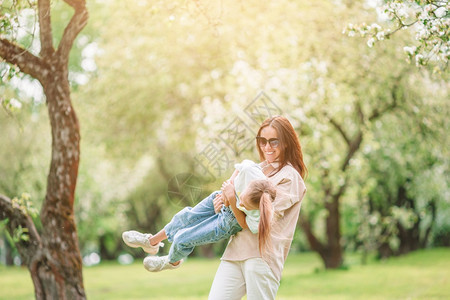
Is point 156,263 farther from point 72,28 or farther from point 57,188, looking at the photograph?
point 72,28

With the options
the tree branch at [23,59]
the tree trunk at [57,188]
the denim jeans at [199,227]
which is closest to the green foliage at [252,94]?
the tree trunk at [57,188]

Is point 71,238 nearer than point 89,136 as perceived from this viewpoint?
Yes

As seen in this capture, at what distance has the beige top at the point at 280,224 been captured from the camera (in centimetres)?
392

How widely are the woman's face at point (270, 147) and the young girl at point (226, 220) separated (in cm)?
25

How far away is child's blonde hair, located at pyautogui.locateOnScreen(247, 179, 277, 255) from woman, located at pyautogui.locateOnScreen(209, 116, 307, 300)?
13 cm

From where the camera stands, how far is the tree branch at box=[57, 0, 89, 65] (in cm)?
693

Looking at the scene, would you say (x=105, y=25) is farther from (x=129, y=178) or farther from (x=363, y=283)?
(x=129, y=178)

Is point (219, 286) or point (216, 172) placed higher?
point (216, 172)

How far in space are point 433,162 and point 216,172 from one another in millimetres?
6205

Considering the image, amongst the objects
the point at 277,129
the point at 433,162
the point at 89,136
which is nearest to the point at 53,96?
the point at 277,129

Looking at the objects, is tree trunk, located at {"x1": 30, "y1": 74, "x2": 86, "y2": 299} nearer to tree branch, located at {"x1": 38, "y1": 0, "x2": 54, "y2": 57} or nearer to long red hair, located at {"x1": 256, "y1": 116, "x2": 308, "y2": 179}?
tree branch, located at {"x1": 38, "y1": 0, "x2": 54, "y2": 57}

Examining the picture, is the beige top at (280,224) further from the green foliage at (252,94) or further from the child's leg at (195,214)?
the green foliage at (252,94)

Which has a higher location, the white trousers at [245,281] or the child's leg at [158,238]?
the child's leg at [158,238]

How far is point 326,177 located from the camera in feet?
50.5
